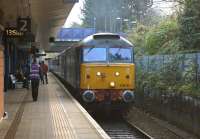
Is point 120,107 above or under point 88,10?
under

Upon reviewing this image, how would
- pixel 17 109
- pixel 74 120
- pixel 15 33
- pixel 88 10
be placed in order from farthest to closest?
pixel 88 10 → pixel 15 33 → pixel 17 109 → pixel 74 120

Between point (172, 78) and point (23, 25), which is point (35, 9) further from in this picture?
point (172, 78)

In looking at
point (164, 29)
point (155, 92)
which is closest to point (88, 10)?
point (164, 29)

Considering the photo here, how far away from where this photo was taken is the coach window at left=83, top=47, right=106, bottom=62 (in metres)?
22.6

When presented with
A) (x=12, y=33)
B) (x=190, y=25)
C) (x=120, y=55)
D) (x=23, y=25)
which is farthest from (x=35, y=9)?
(x=120, y=55)

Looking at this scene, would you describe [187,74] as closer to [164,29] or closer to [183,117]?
[183,117]

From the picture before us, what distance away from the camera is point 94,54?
2275 centimetres

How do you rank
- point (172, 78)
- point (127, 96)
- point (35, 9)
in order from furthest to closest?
point (35, 9) < point (172, 78) < point (127, 96)

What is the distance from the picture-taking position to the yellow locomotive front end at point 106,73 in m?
22.1

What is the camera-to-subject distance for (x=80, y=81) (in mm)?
22500

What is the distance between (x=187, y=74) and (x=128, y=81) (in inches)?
99.9

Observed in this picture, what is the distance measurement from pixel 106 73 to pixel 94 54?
38.6 inches

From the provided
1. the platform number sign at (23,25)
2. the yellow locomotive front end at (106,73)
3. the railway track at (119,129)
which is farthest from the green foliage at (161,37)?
the platform number sign at (23,25)

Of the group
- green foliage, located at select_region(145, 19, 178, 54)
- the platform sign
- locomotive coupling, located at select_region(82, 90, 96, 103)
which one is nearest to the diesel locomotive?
locomotive coupling, located at select_region(82, 90, 96, 103)
